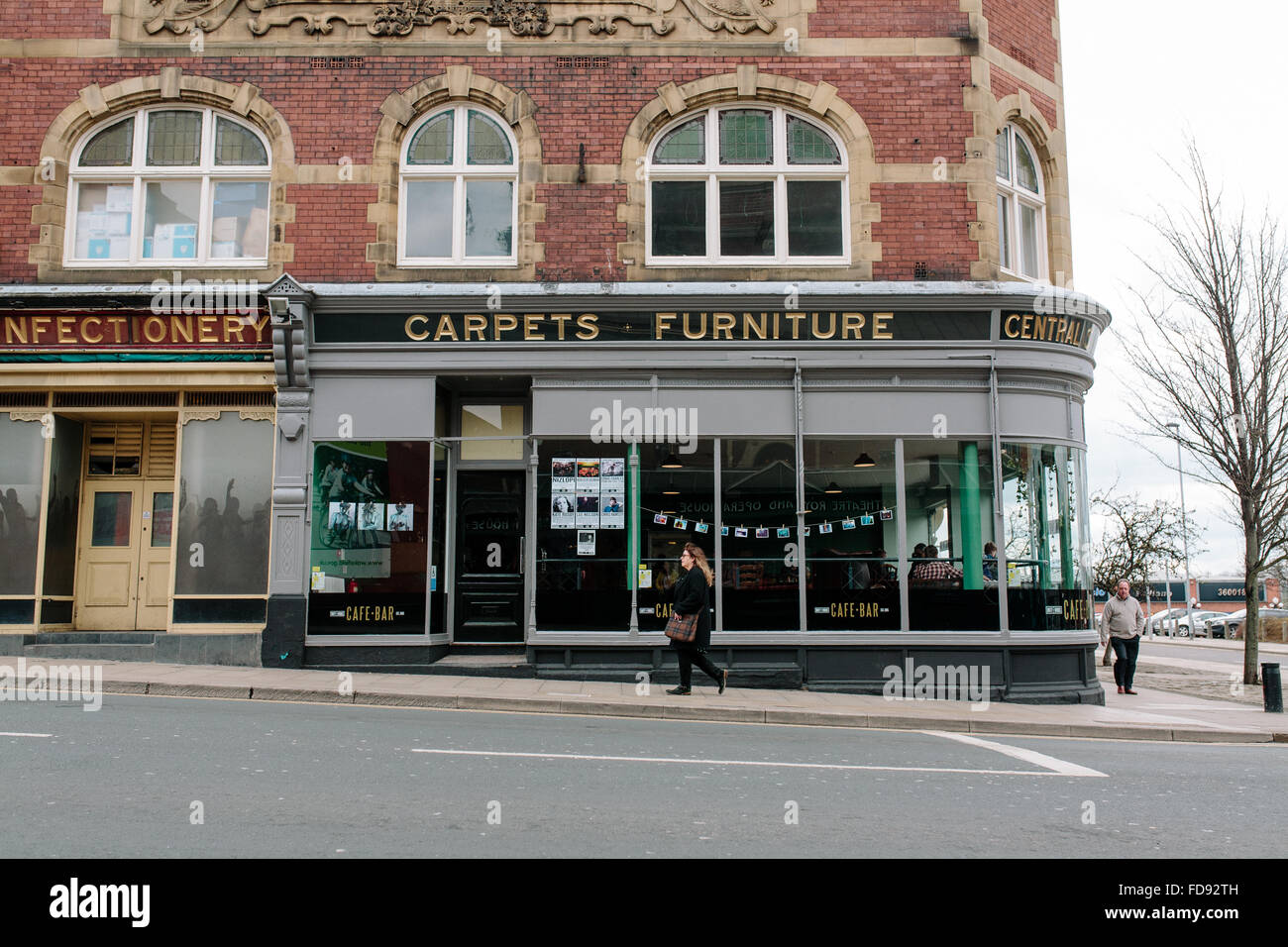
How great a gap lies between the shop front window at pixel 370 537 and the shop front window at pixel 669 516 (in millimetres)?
2994

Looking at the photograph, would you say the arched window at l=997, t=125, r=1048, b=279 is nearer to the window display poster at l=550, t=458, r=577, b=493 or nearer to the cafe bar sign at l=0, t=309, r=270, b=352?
the window display poster at l=550, t=458, r=577, b=493

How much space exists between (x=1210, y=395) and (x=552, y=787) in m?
15.7

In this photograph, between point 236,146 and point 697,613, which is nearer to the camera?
point 697,613

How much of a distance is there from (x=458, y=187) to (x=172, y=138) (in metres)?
4.20

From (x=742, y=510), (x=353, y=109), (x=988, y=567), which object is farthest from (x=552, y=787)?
(x=353, y=109)

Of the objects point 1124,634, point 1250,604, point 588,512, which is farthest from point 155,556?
point 1250,604

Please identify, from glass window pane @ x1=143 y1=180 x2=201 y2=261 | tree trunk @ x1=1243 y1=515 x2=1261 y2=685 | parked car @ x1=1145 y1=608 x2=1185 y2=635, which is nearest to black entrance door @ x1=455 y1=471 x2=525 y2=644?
glass window pane @ x1=143 y1=180 x2=201 y2=261

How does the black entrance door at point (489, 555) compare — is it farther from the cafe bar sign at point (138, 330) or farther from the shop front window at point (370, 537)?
the cafe bar sign at point (138, 330)

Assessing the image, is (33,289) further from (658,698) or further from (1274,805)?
(1274,805)

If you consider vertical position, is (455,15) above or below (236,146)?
above

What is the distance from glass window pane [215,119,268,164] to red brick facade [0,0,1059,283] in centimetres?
56

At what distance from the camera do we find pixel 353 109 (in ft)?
46.0

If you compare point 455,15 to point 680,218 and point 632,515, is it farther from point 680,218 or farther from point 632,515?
point 632,515

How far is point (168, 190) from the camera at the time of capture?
14297 millimetres
